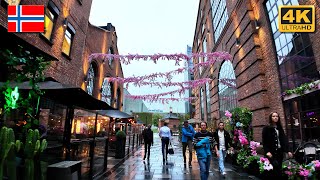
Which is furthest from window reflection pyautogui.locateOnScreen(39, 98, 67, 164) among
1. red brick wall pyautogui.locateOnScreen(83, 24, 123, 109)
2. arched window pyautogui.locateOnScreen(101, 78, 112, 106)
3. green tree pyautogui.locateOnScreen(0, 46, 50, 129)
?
arched window pyautogui.locateOnScreen(101, 78, 112, 106)

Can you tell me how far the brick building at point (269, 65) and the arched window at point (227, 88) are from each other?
7cm

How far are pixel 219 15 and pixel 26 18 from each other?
1538cm

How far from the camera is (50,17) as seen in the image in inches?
408

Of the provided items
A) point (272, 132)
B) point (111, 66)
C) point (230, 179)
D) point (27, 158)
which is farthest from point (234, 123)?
point (111, 66)

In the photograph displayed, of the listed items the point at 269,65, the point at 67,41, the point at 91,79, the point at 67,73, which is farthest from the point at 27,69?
the point at 91,79

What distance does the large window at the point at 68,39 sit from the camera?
11836 millimetres

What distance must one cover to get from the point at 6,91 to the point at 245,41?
11199 mm

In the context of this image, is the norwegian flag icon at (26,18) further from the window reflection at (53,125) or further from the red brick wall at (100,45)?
the red brick wall at (100,45)

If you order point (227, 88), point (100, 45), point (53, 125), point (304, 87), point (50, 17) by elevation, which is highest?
point (100, 45)

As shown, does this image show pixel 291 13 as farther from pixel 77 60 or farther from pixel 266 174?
pixel 77 60

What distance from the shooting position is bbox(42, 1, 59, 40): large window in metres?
9.95

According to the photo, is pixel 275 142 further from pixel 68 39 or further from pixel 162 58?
pixel 68 39

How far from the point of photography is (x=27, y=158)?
11.1 feet

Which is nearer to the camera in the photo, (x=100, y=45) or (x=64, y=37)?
(x=64, y=37)
